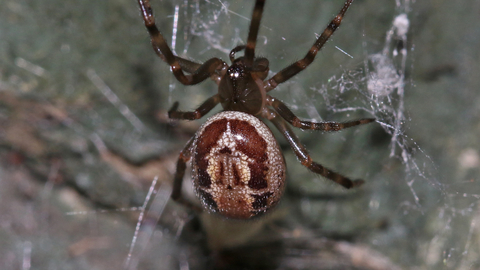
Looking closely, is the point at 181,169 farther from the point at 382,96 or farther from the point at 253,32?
the point at 382,96

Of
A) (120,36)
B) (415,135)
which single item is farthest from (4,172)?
(415,135)

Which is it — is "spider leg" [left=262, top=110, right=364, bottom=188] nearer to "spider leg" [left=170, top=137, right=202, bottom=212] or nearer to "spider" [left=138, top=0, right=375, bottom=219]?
"spider" [left=138, top=0, right=375, bottom=219]

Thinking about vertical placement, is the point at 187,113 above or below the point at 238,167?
above

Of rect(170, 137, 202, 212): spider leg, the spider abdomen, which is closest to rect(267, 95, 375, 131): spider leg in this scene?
the spider abdomen

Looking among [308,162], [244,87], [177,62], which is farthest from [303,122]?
[177,62]

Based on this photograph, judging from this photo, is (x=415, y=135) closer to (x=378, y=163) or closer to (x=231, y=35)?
(x=378, y=163)

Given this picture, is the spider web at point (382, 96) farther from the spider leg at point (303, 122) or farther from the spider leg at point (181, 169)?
the spider leg at point (181, 169)
